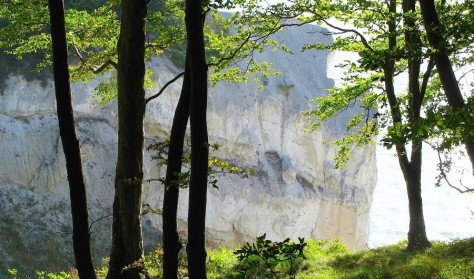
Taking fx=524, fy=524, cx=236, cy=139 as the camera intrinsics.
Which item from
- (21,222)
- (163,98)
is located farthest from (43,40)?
(163,98)

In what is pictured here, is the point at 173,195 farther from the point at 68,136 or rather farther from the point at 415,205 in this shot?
the point at 415,205

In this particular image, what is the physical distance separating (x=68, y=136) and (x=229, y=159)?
27237 mm

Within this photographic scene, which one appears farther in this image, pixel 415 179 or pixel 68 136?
pixel 415 179

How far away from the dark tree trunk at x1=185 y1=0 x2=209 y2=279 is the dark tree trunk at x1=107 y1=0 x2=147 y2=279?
251 centimetres

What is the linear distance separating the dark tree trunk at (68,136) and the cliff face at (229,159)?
15.9 m

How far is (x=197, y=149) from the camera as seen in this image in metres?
4.66

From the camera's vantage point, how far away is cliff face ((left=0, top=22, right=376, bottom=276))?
2667 cm

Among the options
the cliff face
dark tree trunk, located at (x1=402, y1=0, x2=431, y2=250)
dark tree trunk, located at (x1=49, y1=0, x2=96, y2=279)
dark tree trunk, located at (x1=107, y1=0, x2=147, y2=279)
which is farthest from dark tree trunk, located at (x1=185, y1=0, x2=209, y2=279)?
the cliff face

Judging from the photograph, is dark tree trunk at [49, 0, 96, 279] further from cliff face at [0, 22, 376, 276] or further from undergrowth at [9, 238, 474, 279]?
cliff face at [0, 22, 376, 276]

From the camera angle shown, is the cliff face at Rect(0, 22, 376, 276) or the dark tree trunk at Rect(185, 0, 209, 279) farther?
the cliff face at Rect(0, 22, 376, 276)

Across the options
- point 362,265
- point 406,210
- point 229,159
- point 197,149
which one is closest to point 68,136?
point 197,149

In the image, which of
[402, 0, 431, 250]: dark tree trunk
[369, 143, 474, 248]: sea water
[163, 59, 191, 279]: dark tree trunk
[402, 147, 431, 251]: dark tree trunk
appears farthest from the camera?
[369, 143, 474, 248]: sea water

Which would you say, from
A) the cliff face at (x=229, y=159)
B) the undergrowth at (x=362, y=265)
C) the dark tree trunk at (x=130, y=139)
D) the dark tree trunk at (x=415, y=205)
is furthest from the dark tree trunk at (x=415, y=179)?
the cliff face at (x=229, y=159)

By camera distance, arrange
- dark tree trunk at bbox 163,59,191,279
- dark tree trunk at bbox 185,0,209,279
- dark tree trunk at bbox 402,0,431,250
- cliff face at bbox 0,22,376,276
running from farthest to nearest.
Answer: cliff face at bbox 0,22,376,276, dark tree trunk at bbox 402,0,431,250, dark tree trunk at bbox 163,59,191,279, dark tree trunk at bbox 185,0,209,279
